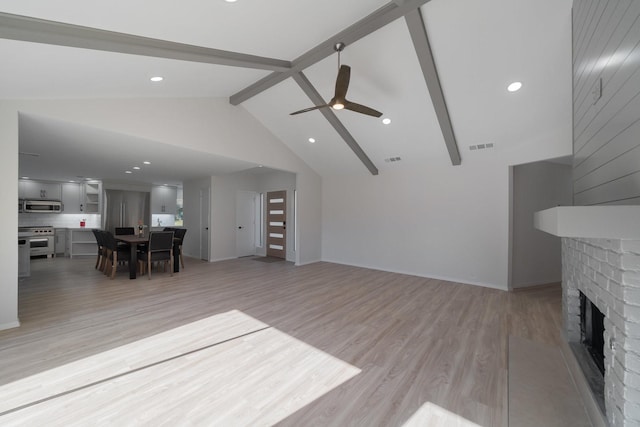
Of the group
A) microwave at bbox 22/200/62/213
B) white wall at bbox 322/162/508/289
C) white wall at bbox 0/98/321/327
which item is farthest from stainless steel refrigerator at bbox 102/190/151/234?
white wall at bbox 322/162/508/289

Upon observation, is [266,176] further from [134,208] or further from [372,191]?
[134,208]

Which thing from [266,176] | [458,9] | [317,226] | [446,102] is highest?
[458,9]

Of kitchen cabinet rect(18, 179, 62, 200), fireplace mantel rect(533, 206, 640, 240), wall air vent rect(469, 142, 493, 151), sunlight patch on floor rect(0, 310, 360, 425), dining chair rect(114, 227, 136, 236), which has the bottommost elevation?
sunlight patch on floor rect(0, 310, 360, 425)

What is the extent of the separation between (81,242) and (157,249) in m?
4.76

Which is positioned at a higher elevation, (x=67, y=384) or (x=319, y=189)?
(x=319, y=189)

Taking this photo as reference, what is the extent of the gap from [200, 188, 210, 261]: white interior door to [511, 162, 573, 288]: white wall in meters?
7.27

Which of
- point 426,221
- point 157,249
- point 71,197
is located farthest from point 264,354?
point 71,197

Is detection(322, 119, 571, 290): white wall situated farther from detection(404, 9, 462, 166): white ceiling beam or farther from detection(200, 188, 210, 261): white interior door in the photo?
detection(200, 188, 210, 261): white interior door

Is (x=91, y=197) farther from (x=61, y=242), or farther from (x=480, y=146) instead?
(x=480, y=146)

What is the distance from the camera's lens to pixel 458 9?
2.86 m

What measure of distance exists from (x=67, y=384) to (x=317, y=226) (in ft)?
19.6

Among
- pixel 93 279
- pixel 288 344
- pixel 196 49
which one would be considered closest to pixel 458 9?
pixel 196 49

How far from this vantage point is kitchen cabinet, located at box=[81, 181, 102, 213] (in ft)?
29.0

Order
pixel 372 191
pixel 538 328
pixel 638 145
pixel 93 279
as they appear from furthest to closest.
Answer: pixel 372 191, pixel 93 279, pixel 538 328, pixel 638 145
